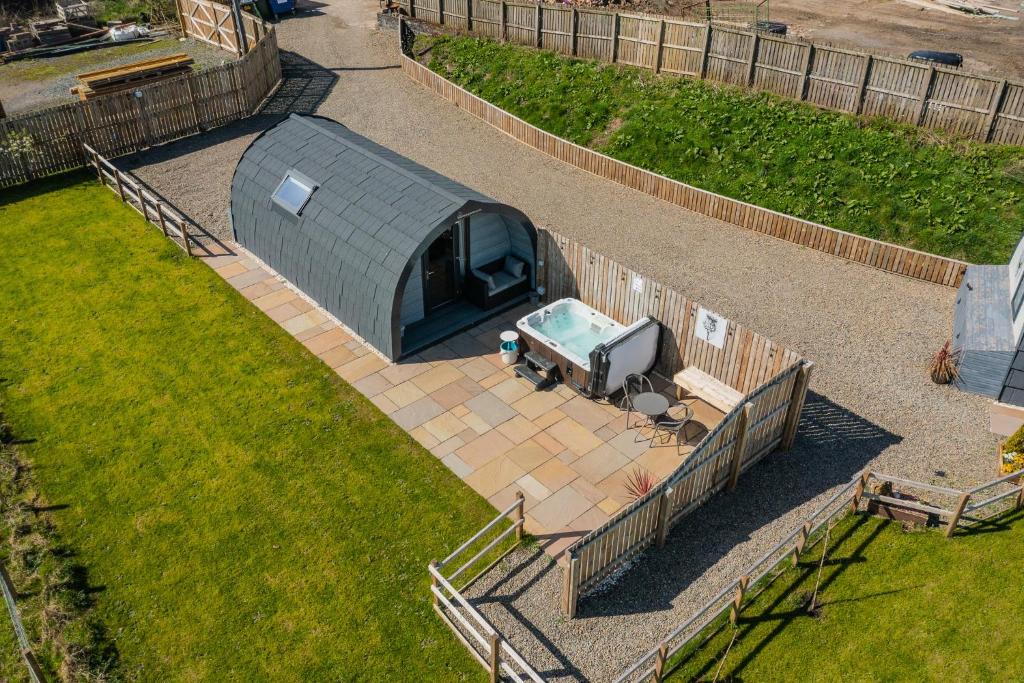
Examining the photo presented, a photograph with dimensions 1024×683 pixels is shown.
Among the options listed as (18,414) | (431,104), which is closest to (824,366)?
(18,414)

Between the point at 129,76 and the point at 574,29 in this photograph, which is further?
the point at 574,29

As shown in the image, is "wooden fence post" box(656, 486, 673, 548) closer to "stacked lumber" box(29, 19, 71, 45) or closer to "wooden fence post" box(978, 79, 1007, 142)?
"wooden fence post" box(978, 79, 1007, 142)

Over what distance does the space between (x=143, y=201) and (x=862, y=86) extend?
21.9 meters

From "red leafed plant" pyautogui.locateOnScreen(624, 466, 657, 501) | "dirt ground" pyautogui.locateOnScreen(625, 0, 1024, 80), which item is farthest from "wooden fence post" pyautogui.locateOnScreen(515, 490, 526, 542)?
"dirt ground" pyautogui.locateOnScreen(625, 0, 1024, 80)

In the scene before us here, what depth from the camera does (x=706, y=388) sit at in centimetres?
1628

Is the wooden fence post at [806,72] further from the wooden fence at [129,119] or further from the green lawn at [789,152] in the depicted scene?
the wooden fence at [129,119]

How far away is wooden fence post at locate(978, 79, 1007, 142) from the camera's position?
22656 millimetres

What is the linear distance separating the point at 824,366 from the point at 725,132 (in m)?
11.2

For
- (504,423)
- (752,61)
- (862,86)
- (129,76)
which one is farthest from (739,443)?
(129,76)

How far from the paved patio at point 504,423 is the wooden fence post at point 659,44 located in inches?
546

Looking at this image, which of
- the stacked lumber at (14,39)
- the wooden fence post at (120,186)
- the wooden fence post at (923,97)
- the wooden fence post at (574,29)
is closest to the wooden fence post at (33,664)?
the wooden fence post at (120,186)

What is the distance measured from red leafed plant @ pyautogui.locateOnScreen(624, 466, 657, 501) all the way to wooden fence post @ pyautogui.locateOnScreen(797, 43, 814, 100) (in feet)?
55.2

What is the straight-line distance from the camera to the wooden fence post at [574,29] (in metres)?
30.4

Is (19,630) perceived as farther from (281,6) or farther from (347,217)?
(281,6)
